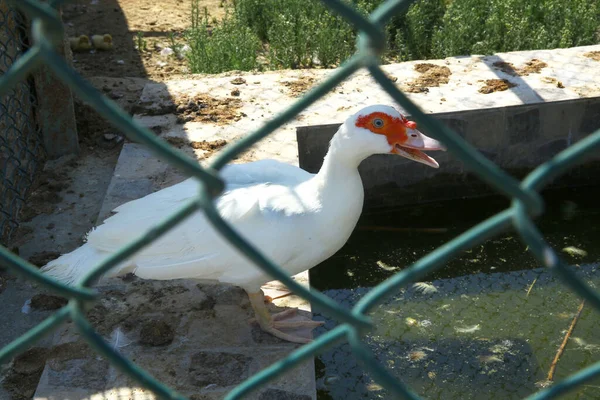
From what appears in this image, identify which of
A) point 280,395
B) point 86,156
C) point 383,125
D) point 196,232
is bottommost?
point 280,395

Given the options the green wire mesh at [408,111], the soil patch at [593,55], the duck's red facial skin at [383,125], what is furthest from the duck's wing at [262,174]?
the soil patch at [593,55]

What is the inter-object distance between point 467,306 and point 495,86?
5.38 ft

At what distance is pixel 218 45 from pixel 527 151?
2602 millimetres

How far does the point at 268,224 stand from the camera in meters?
3.00

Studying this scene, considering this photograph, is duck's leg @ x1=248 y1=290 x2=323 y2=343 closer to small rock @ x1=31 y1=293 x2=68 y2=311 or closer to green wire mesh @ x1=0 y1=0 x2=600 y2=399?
small rock @ x1=31 y1=293 x2=68 y2=311

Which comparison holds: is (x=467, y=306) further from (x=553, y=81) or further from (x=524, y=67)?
(x=524, y=67)

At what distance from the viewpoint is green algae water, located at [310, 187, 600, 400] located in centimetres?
372

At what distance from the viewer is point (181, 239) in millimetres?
3096

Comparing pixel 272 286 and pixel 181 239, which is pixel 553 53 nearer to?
pixel 272 286

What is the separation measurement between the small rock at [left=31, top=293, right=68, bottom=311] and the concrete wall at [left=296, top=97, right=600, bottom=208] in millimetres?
1771

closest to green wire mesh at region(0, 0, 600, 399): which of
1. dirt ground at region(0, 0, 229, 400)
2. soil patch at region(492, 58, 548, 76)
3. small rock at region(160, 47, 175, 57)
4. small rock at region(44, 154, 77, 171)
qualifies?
dirt ground at region(0, 0, 229, 400)

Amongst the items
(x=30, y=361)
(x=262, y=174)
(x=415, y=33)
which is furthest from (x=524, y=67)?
(x=30, y=361)

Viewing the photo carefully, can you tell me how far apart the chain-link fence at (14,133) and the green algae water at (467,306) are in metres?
1.83

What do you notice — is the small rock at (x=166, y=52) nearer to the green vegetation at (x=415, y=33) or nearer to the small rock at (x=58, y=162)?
the green vegetation at (x=415, y=33)
